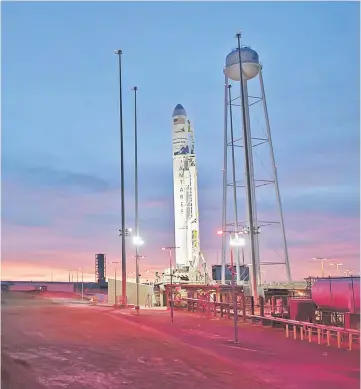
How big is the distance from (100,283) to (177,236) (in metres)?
61.9

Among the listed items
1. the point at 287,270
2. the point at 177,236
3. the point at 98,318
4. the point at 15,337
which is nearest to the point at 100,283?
the point at 177,236

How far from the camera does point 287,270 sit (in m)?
44.5

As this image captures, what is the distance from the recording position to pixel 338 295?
22.5m

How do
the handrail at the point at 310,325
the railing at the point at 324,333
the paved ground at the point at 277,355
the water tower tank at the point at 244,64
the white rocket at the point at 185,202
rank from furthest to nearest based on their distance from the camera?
the white rocket at the point at 185,202
the water tower tank at the point at 244,64
the railing at the point at 324,333
the handrail at the point at 310,325
the paved ground at the point at 277,355

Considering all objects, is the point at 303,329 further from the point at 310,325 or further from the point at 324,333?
the point at 310,325

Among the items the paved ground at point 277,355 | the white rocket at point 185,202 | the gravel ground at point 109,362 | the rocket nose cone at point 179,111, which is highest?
the rocket nose cone at point 179,111

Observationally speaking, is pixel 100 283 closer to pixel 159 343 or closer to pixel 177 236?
pixel 177 236

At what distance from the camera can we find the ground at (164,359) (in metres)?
12.7

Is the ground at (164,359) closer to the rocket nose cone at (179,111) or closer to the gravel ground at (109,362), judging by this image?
the gravel ground at (109,362)

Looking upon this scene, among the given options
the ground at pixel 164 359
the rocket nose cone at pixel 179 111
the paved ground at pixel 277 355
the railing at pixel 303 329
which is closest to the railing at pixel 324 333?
the railing at pixel 303 329

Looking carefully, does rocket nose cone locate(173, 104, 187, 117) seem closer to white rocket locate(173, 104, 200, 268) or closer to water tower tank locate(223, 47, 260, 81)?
white rocket locate(173, 104, 200, 268)

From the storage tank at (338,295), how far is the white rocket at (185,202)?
110 ft

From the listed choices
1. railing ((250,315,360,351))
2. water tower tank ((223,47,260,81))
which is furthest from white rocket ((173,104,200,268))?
railing ((250,315,360,351))

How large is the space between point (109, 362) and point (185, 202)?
143 ft
